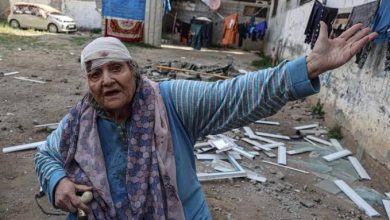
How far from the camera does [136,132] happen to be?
178 cm

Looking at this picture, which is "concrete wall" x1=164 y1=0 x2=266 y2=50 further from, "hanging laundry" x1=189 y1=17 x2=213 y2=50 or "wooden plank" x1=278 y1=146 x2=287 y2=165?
"wooden plank" x1=278 y1=146 x2=287 y2=165

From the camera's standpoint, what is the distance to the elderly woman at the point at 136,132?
1.77 meters

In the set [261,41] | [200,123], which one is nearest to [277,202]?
[200,123]

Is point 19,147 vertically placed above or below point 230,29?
below

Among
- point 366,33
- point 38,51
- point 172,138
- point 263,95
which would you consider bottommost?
point 38,51

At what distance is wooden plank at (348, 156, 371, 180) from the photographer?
17.5 feet

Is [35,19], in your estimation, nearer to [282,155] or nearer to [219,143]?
[219,143]

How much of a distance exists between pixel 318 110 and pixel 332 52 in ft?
23.8

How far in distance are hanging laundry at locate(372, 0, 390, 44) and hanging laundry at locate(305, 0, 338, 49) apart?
2.64 m

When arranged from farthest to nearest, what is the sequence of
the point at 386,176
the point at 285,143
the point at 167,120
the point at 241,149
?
the point at 285,143, the point at 241,149, the point at 386,176, the point at 167,120

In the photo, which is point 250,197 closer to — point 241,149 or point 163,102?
point 241,149

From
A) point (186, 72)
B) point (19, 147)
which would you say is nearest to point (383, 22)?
point (19, 147)

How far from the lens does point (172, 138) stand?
6.09 feet

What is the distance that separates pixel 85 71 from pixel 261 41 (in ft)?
83.7
